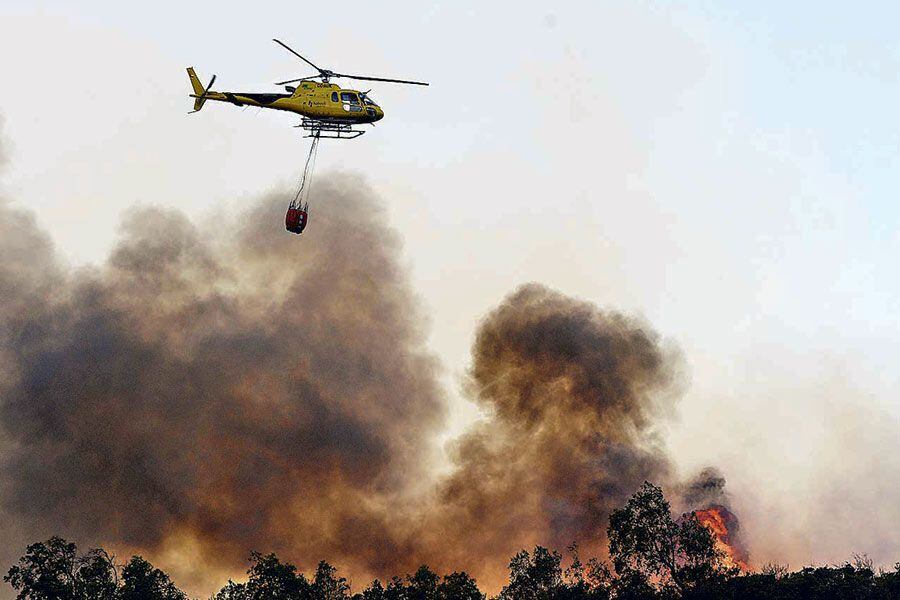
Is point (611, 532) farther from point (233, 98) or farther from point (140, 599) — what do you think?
point (233, 98)

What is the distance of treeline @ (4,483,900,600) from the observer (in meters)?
117

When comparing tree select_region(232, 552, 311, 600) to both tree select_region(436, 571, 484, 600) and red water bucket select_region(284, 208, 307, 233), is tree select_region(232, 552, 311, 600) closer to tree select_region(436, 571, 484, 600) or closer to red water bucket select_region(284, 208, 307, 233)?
tree select_region(436, 571, 484, 600)

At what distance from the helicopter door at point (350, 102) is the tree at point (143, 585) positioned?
6458 cm

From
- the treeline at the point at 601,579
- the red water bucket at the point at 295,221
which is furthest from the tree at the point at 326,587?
the red water bucket at the point at 295,221

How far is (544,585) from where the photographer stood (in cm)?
12369

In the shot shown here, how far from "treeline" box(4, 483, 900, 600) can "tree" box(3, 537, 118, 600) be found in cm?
13

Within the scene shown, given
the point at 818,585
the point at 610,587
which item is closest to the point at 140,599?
the point at 610,587

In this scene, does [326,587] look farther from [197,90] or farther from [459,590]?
[197,90]

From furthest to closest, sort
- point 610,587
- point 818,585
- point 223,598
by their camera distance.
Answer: point 223,598 < point 610,587 < point 818,585

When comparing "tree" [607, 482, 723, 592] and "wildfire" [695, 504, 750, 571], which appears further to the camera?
"wildfire" [695, 504, 750, 571]

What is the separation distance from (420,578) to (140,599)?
3527 centimetres

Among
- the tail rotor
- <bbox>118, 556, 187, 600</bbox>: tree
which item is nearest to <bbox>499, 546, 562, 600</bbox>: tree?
<bbox>118, 556, 187, 600</bbox>: tree

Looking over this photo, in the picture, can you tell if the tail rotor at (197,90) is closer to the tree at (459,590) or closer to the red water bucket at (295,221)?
the red water bucket at (295,221)

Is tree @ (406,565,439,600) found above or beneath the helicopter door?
beneath
